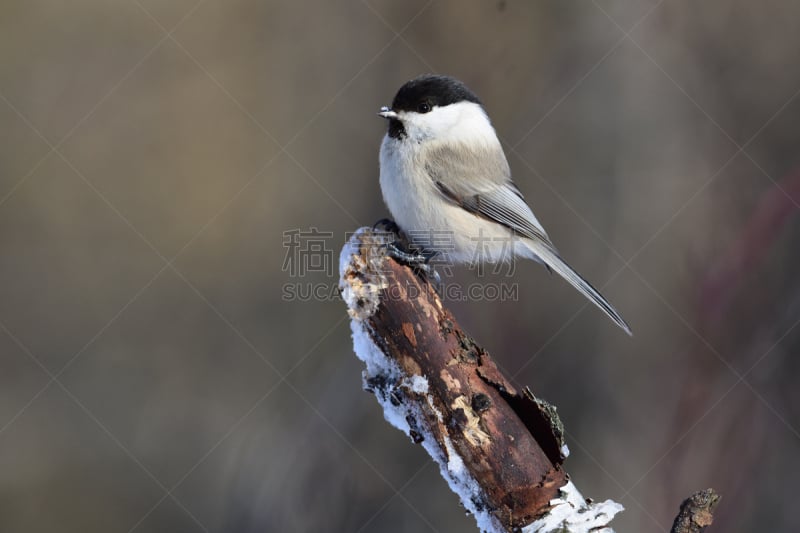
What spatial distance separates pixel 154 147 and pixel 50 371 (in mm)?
2255

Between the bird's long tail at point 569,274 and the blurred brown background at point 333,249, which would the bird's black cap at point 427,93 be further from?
the blurred brown background at point 333,249

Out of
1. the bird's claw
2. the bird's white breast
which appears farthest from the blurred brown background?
the bird's claw

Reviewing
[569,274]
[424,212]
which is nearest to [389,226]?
[424,212]

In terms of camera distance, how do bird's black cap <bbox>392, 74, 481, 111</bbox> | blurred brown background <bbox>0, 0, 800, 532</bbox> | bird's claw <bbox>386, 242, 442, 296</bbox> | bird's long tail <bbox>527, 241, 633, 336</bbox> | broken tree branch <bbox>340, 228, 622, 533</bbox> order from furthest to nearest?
blurred brown background <bbox>0, 0, 800, 532</bbox> < bird's black cap <bbox>392, 74, 481, 111</bbox> < bird's long tail <bbox>527, 241, 633, 336</bbox> < bird's claw <bbox>386, 242, 442, 296</bbox> < broken tree branch <bbox>340, 228, 622, 533</bbox>

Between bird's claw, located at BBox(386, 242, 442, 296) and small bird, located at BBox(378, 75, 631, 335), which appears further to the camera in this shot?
small bird, located at BBox(378, 75, 631, 335)

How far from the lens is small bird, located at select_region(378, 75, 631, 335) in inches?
130

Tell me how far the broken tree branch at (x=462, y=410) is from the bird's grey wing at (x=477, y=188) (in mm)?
896

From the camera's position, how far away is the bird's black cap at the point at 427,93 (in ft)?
10.9

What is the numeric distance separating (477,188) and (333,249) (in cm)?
216

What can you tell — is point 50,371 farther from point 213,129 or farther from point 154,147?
point 213,129

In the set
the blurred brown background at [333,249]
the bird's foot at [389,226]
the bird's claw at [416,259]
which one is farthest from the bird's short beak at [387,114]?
the blurred brown background at [333,249]

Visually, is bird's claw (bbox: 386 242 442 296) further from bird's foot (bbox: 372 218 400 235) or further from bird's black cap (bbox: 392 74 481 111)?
bird's black cap (bbox: 392 74 481 111)

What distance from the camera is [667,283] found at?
4715mm

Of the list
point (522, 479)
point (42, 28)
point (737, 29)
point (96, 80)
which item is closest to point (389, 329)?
point (522, 479)
